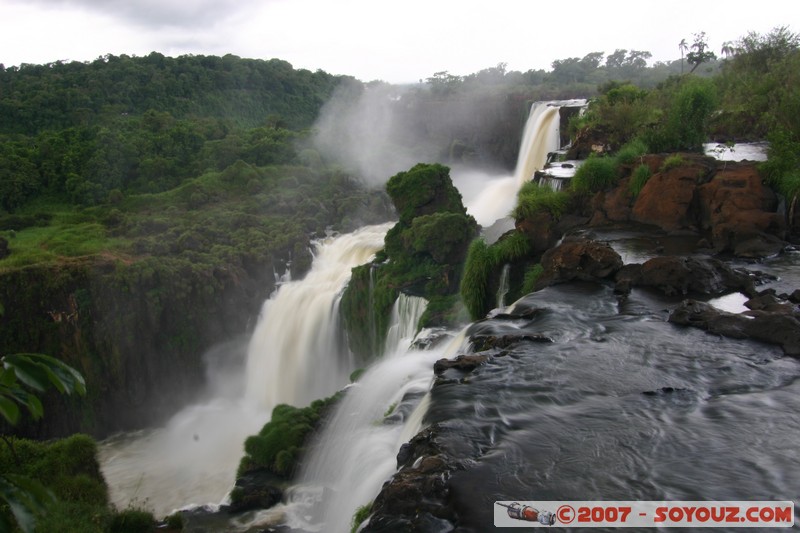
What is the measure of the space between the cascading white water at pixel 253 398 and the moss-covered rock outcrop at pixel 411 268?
123cm

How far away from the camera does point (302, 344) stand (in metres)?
21.7

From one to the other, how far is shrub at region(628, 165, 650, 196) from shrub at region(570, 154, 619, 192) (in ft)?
2.10

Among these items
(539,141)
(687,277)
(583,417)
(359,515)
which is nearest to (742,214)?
(687,277)

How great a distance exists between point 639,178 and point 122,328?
20.2 metres

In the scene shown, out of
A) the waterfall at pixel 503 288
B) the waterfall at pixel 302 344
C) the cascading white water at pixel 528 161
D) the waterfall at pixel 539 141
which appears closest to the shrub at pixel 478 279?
the waterfall at pixel 503 288

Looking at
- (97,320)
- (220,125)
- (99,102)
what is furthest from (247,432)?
(99,102)

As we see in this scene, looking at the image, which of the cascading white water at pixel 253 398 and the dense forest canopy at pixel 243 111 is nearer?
the cascading white water at pixel 253 398

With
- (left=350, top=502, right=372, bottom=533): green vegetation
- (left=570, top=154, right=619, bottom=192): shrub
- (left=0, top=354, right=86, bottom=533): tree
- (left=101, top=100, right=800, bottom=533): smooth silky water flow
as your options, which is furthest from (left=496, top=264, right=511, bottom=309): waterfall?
(left=0, top=354, right=86, bottom=533): tree

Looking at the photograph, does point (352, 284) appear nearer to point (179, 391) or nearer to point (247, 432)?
point (247, 432)

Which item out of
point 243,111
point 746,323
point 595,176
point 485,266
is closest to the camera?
point 746,323

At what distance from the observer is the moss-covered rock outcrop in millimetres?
19281

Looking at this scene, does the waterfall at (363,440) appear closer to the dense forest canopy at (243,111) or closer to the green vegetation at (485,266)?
the green vegetation at (485,266)

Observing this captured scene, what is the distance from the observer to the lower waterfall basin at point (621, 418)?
6.03 meters

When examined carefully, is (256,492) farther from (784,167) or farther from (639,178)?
(784,167)
